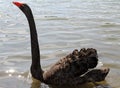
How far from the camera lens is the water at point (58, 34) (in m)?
6.87

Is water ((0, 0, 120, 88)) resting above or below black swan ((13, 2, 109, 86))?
below

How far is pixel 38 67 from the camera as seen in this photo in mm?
6090

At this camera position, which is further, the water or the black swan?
the water

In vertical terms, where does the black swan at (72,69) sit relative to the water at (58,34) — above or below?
above

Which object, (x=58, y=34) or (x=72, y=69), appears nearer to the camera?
(x=72, y=69)

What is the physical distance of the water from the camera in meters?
6.87

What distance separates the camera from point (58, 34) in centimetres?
972

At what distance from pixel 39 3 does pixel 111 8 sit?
11.8 ft

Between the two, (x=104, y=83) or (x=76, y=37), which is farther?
(x=76, y=37)

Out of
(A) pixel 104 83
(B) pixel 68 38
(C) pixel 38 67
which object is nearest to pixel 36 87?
(C) pixel 38 67

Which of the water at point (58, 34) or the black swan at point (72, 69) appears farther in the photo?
the water at point (58, 34)

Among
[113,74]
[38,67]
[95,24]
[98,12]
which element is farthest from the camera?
[98,12]

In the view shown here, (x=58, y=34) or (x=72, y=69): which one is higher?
(x=72, y=69)

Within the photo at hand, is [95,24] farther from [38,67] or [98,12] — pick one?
[38,67]
